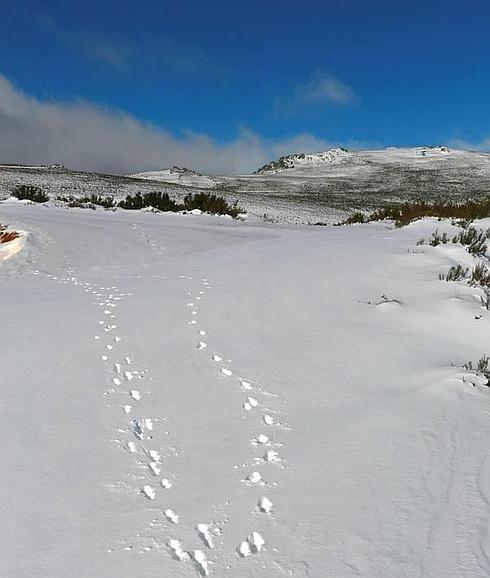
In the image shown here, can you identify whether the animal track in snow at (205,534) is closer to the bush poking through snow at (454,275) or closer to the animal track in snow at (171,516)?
the animal track in snow at (171,516)

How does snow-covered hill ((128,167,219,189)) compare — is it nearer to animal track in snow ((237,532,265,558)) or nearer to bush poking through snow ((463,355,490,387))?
bush poking through snow ((463,355,490,387))

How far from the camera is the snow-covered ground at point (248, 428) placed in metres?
2.19

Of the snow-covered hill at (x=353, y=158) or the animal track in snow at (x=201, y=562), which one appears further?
the snow-covered hill at (x=353, y=158)

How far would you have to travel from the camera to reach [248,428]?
10.8 feet

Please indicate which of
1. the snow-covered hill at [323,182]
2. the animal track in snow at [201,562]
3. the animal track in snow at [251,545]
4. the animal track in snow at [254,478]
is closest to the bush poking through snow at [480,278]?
the animal track in snow at [254,478]

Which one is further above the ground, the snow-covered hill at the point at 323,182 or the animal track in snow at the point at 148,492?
the snow-covered hill at the point at 323,182

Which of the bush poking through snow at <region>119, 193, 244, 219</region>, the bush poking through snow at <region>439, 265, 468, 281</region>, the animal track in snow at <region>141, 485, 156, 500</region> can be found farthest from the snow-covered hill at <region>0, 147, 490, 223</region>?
the animal track in snow at <region>141, 485, 156, 500</region>

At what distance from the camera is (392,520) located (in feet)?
7.68

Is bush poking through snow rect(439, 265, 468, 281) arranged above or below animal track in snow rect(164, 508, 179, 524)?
above

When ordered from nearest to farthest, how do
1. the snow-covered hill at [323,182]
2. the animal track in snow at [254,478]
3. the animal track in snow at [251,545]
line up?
the animal track in snow at [251,545] → the animal track in snow at [254,478] → the snow-covered hill at [323,182]

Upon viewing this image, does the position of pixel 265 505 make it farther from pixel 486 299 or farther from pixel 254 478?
pixel 486 299

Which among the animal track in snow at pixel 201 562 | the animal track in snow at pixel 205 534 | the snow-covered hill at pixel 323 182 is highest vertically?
the snow-covered hill at pixel 323 182

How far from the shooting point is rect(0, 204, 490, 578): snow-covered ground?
2189 millimetres

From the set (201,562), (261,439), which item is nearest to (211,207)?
(261,439)
